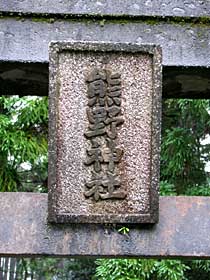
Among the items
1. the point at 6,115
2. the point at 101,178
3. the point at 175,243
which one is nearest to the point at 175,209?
the point at 175,243

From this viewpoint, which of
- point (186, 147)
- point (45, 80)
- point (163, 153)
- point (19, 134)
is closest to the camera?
point (45, 80)

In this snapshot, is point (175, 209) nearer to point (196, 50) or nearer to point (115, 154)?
point (115, 154)

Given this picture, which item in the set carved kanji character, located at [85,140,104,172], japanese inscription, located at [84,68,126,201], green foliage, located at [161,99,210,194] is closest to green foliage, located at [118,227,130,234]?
japanese inscription, located at [84,68,126,201]

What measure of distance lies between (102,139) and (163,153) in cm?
292

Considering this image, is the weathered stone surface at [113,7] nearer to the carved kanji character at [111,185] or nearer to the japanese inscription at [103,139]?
the japanese inscription at [103,139]

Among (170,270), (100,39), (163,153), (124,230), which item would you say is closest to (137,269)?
(170,270)

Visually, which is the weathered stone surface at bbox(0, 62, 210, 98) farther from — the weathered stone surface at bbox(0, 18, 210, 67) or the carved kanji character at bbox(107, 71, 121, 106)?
the carved kanji character at bbox(107, 71, 121, 106)

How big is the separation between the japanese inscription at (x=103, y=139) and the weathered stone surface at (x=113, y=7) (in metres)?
0.23

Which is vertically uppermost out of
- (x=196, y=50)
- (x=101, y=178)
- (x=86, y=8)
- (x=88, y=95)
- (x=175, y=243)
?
(x=86, y=8)

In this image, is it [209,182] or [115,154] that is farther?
[209,182]

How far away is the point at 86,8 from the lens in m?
1.99

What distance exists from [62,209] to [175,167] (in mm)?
2809

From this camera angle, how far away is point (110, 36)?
1.99m

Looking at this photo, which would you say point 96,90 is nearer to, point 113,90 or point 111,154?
point 113,90
